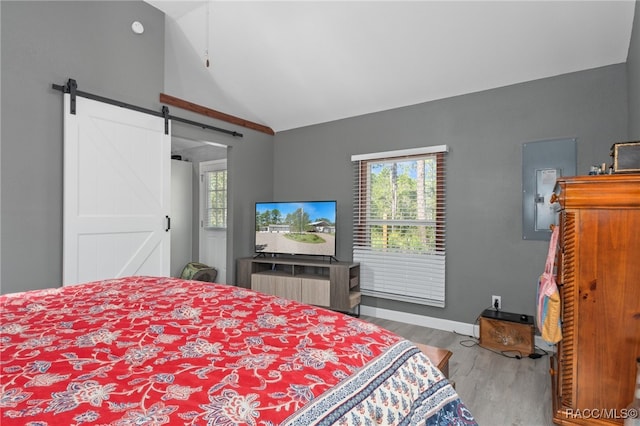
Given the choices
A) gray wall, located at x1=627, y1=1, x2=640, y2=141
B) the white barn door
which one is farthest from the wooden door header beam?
gray wall, located at x1=627, y1=1, x2=640, y2=141

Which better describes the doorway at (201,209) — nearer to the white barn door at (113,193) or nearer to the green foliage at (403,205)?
the white barn door at (113,193)

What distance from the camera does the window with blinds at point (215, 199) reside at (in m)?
5.62

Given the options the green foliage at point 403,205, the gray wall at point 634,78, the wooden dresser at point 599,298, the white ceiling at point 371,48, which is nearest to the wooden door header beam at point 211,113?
the white ceiling at point 371,48

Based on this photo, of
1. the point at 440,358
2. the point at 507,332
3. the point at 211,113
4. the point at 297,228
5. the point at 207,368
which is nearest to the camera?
the point at 207,368

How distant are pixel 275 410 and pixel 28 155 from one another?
2945 millimetres

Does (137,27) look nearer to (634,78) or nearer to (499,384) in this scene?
(634,78)

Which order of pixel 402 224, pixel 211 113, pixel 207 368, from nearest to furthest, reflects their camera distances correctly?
pixel 207 368, pixel 402 224, pixel 211 113

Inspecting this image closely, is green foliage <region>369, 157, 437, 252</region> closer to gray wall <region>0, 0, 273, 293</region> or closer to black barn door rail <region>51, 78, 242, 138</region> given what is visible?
black barn door rail <region>51, 78, 242, 138</region>

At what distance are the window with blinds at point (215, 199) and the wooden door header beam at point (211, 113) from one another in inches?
46.5

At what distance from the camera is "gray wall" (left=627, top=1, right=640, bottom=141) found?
87.7 inches

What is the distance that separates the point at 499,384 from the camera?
8.07 ft

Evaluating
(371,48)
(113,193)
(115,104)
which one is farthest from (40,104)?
(371,48)

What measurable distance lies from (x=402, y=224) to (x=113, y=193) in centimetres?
295

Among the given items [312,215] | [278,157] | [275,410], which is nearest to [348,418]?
[275,410]
